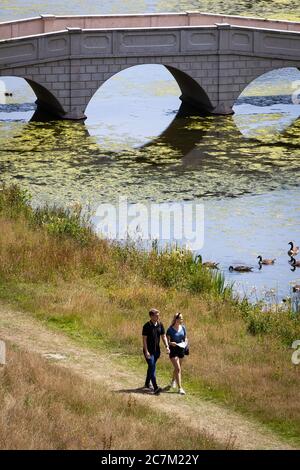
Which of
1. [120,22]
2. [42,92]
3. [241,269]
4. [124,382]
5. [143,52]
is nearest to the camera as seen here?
[124,382]

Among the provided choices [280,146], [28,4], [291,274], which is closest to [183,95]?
[280,146]

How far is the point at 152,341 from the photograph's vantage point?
27.8 meters

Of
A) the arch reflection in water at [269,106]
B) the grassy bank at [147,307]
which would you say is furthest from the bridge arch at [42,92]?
the grassy bank at [147,307]

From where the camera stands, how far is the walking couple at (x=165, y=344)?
27625 millimetres

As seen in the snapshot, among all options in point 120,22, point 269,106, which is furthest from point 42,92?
point 269,106

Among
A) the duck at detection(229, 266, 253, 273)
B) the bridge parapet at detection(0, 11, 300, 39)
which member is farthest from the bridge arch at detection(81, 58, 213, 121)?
the duck at detection(229, 266, 253, 273)

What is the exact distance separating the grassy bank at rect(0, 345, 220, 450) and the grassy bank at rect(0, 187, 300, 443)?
216cm

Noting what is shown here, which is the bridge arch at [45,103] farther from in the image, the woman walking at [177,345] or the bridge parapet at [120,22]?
the woman walking at [177,345]

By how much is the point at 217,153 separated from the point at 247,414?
1114 inches

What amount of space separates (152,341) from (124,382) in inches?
54.0

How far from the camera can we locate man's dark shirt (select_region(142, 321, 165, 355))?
27.6 metres

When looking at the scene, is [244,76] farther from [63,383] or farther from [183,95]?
[63,383]

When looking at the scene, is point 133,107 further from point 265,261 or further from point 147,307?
point 147,307

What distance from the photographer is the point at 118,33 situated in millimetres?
59062
